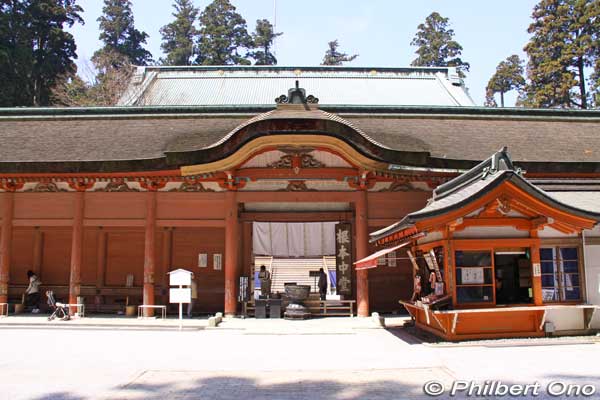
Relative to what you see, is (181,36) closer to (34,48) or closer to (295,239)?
(34,48)

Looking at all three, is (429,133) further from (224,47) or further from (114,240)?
(224,47)

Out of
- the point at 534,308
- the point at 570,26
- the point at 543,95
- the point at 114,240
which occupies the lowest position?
the point at 534,308

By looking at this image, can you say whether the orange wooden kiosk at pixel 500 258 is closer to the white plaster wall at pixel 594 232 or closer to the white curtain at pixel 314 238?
the white plaster wall at pixel 594 232

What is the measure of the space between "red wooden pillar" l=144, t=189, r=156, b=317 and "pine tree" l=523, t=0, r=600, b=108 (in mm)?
32150

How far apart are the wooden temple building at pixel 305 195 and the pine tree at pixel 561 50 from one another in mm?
21504

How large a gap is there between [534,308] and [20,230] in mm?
15302

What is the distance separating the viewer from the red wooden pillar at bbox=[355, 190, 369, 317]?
43.8 ft

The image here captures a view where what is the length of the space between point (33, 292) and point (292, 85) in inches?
753

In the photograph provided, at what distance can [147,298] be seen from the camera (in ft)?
44.7

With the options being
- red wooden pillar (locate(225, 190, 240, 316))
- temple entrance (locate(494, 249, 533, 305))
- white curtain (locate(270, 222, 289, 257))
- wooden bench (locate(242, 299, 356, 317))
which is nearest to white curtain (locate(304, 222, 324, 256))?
white curtain (locate(270, 222, 289, 257))

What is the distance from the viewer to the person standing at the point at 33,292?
1511cm

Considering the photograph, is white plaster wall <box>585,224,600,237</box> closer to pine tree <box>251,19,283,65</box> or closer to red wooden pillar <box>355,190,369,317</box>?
red wooden pillar <box>355,190,369,317</box>

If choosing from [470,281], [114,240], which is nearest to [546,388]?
[470,281]

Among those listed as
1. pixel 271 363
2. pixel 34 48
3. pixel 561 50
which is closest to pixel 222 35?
pixel 34 48
